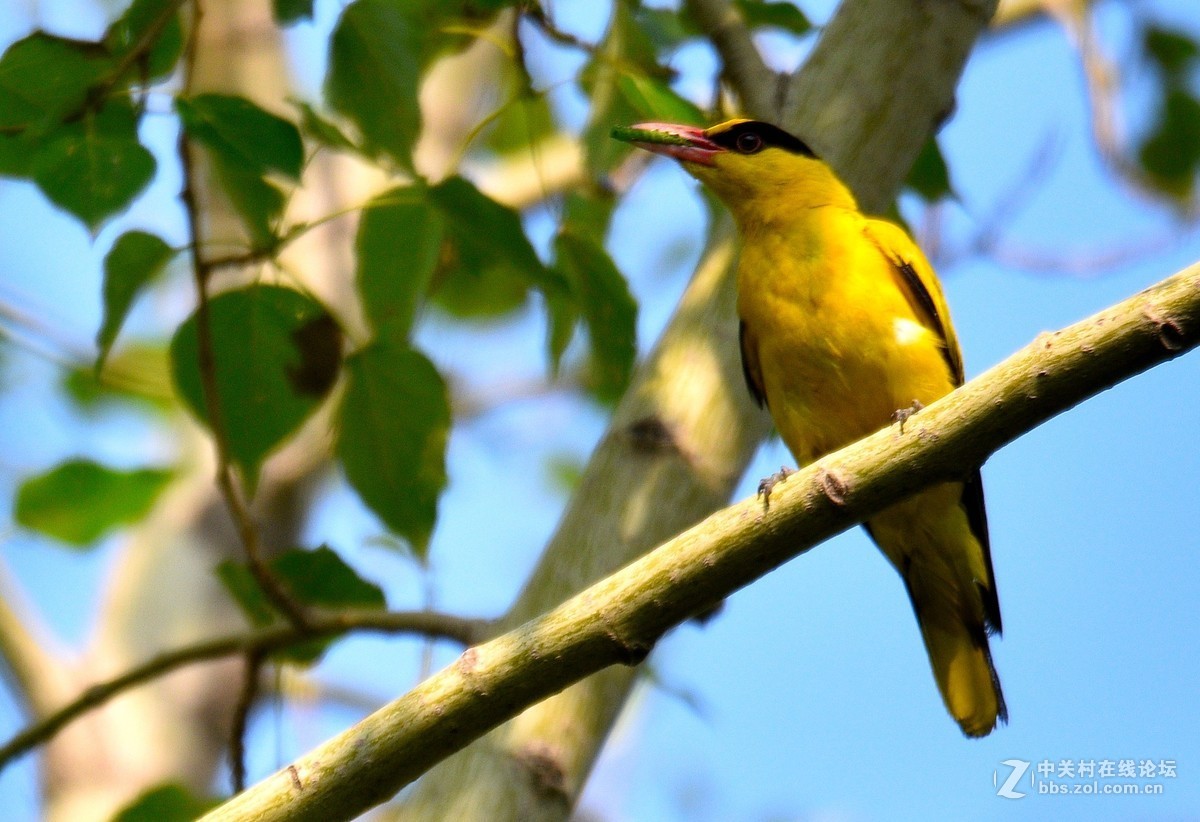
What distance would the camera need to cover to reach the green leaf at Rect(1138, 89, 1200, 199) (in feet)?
12.8

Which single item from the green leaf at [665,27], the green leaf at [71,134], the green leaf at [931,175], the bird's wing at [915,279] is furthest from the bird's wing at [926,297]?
the green leaf at [71,134]

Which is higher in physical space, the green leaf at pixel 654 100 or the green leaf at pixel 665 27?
the green leaf at pixel 654 100

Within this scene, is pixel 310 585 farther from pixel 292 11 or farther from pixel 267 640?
pixel 292 11

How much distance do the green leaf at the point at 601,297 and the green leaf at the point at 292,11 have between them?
2.43 ft

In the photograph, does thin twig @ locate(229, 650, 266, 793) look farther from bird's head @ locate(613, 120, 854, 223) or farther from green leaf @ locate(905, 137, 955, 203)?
green leaf @ locate(905, 137, 955, 203)

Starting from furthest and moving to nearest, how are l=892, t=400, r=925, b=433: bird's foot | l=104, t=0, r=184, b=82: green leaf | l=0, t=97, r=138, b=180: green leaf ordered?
1. l=892, t=400, r=925, b=433: bird's foot
2. l=104, t=0, r=184, b=82: green leaf
3. l=0, t=97, r=138, b=180: green leaf

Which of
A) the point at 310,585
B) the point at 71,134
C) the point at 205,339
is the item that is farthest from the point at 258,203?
the point at 310,585

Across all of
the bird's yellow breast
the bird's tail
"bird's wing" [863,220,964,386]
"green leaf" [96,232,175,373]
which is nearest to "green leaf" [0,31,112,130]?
"green leaf" [96,232,175,373]

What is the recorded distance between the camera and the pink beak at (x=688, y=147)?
3.74m

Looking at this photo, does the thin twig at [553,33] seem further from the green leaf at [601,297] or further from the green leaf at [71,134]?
the green leaf at [71,134]

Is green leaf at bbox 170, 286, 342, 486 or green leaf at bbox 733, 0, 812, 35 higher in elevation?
green leaf at bbox 733, 0, 812, 35

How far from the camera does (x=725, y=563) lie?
1921mm

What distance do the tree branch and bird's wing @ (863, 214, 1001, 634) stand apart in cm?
175

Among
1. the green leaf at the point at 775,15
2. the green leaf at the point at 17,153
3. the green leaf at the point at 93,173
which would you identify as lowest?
the green leaf at the point at 775,15
